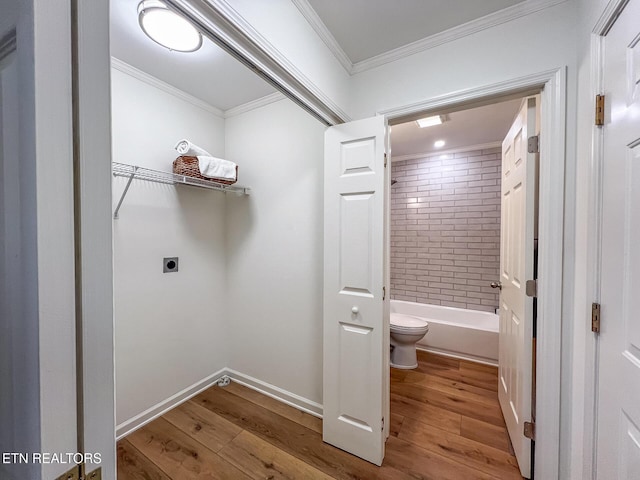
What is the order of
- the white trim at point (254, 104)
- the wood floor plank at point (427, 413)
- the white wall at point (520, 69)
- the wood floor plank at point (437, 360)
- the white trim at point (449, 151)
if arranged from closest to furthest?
the white wall at point (520, 69)
the wood floor plank at point (427, 413)
the white trim at point (254, 104)
the wood floor plank at point (437, 360)
the white trim at point (449, 151)

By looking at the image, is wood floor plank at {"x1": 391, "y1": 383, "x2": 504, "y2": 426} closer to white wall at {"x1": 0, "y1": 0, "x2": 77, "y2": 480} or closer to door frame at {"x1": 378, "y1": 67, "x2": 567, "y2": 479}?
door frame at {"x1": 378, "y1": 67, "x2": 567, "y2": 479}

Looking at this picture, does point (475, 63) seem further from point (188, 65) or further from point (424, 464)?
point (424, 464)

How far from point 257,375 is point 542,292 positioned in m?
2.12

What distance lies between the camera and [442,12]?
129cm

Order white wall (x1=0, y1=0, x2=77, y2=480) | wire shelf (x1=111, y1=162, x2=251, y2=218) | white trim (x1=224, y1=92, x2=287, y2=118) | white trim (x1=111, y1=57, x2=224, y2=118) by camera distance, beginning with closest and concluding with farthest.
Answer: white wall (x1=0, y1=0, x2=77, y2=480), wire shelf (x1=111, y1=162, x2=251, y2=218), white trim (x1=111, y1=57, x2=224, y2=118), white trim (x1=224, y1=92, x2=287, y2=118)

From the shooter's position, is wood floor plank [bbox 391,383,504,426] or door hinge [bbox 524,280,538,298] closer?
door hinge [bbox 524,280,538,298]

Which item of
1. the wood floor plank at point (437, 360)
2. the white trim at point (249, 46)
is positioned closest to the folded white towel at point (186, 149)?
the white trim at point (249, 46)

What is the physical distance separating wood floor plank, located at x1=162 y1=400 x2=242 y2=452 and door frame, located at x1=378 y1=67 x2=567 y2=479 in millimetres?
1761

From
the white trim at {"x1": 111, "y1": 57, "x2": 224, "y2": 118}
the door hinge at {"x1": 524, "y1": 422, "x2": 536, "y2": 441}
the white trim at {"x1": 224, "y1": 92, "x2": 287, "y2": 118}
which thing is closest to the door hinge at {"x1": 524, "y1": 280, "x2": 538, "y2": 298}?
the door hinge at {"x1": 524, "y1": 422, "x2": 536, "y2": 441}

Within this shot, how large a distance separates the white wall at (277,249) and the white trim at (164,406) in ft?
0.77

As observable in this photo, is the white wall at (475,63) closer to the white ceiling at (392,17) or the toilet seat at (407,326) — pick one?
the white ceiling at (392,17)

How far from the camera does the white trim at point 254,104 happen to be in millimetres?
2084

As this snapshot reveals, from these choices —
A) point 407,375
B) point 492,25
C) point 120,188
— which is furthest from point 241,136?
point 407,375

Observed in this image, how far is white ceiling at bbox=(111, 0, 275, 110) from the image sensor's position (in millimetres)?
1411
